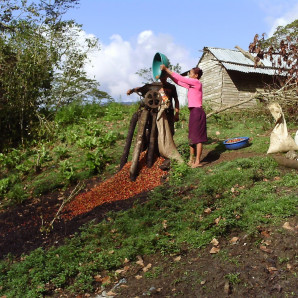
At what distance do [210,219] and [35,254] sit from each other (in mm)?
2386

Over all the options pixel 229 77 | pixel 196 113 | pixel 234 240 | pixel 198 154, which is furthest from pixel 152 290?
pixel 229 77

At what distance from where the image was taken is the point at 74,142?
467 inches

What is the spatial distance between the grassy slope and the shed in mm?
11869

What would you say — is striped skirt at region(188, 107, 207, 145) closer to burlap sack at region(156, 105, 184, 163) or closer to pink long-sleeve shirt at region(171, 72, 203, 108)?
pink long-sleeve shirt at region(171, 72, 203, 108)

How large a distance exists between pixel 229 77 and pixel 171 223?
14505 millimetres

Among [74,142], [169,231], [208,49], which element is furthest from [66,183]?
[208,49]

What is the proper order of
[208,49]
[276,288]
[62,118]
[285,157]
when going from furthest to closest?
[208,49] < [62,118] < [285,157] < [276,288]

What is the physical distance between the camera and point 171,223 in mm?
4926

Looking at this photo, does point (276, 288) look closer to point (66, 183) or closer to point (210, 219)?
point (210, 219)

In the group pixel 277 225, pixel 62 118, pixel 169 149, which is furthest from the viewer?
pixel 62 118

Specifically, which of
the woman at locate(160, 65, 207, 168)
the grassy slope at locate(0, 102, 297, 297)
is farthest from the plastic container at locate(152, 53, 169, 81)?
the grassy slope at locate(0, 102, 297, 297)

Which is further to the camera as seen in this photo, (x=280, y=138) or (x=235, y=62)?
(x=235, y=62)

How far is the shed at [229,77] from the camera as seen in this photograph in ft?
59.3

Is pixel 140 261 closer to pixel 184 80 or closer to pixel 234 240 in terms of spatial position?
pixel 234 240
